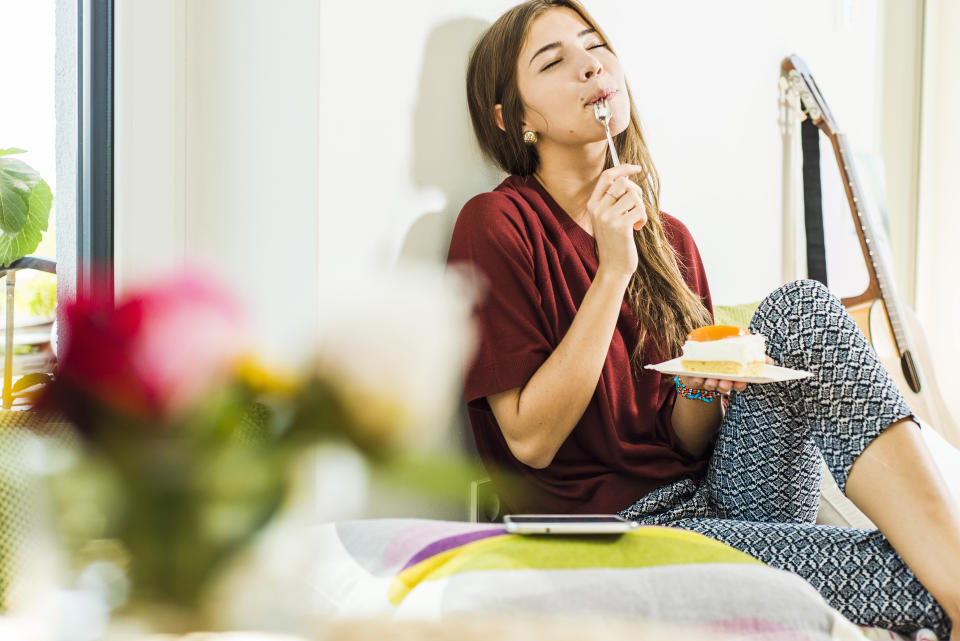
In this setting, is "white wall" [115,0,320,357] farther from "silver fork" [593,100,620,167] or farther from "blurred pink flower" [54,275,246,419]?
"blurred pink flower" [54,275,246,419]

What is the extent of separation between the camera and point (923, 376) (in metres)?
2.04

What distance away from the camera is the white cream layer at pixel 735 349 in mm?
1078

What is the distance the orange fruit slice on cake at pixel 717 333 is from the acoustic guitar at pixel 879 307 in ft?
3.46

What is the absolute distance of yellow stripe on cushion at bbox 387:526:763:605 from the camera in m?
0.72

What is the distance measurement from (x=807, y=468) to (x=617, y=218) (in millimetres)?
432

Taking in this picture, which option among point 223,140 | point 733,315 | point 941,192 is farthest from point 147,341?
point 941,192

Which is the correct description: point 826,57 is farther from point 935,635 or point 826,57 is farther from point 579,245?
point 935,635

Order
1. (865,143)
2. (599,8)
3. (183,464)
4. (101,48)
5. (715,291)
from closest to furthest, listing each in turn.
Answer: (183,464) < (101,48) < (599,8) < (715,291) < (865,143)

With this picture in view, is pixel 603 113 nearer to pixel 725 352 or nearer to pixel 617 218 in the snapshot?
pixel 617 218

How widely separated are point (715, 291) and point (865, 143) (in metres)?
0.98

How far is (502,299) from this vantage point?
1.21 metres

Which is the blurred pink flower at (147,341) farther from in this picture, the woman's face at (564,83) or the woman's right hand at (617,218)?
the woman's face at (564,83)

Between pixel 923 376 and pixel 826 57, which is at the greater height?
pixel 826 57

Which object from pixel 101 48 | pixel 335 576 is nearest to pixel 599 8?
pixel 101 48
